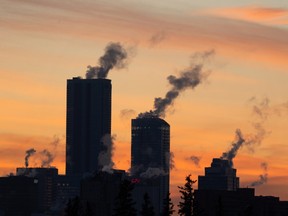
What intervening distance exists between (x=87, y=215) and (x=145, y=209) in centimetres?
730

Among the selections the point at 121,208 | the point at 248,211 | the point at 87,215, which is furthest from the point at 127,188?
the point at 248,211

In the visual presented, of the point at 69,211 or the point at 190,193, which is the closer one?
the point at 69,211

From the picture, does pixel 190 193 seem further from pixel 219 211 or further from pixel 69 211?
pixel 69 211

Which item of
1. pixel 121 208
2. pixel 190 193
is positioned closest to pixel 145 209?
pixel 190 193

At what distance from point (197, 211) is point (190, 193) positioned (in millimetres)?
5041

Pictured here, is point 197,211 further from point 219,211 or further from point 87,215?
point 87,215

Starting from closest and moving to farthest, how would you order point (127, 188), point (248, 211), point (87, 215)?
point (127, 188)
point (87, 215)
point (248, 211)

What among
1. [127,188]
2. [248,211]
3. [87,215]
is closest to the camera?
[127,188]

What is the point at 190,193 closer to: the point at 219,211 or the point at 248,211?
the point at 219,211

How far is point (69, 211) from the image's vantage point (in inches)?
5389

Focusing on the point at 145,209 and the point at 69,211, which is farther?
the point at 145,209

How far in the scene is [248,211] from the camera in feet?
542

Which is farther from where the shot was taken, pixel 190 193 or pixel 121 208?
pixel 190 193

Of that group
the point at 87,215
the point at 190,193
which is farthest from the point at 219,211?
the point at 87,215
